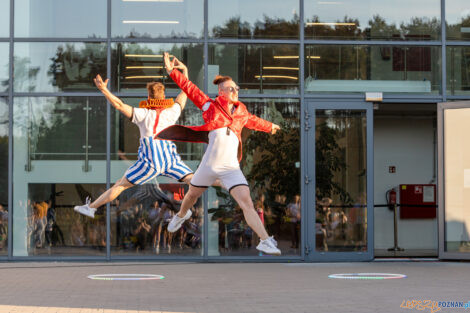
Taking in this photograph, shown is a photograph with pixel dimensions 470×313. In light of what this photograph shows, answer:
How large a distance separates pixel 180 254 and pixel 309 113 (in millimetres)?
3591

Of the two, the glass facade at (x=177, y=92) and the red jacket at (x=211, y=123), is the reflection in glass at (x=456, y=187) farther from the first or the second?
the red jacket at (x=211, y=123)

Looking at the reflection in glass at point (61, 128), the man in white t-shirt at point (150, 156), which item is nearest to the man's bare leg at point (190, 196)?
the man in white t-shirt at point (150, 156)

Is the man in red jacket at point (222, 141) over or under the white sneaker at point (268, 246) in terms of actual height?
over

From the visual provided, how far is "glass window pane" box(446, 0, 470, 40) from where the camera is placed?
16.8 metres

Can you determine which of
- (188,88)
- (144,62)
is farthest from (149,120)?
(144,62)

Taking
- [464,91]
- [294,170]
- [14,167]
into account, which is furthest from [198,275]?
[464,91]

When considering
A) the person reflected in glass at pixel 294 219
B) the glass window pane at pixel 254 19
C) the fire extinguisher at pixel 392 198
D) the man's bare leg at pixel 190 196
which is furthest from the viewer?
the fire extinguisher at pixel 392 198

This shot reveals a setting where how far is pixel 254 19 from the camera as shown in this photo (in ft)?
54.0

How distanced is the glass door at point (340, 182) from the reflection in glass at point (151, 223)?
7.35 feet

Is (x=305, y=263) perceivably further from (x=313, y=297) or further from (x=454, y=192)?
(x=313, y=297)

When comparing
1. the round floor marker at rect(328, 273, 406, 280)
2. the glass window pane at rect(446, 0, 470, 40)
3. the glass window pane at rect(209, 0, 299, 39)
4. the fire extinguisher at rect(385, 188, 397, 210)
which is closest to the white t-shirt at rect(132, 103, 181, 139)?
the round floor marker at rect(328, 273, 406, 280)

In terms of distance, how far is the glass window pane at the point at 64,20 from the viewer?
53.3 feet

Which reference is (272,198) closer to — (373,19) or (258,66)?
(258,66)

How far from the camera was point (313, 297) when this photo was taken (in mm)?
11367
